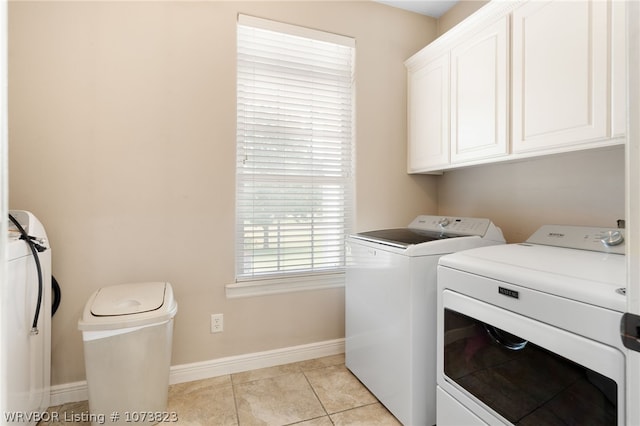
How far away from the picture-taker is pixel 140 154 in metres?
1.79

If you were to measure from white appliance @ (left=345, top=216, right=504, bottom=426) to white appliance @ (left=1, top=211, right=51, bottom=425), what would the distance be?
1.58m

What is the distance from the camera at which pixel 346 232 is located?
230 cm

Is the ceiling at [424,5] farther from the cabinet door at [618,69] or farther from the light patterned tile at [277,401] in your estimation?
the light patterned tile at [277,401]

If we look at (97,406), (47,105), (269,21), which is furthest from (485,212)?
(47,105)

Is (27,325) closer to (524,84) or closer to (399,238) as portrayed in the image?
(399,238)

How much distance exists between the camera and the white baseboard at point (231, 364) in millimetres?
1690

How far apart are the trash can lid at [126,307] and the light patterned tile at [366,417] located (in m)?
1.01

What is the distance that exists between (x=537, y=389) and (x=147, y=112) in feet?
7.32

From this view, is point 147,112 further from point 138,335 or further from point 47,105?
point 138,335

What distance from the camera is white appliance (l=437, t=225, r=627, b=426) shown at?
824mm

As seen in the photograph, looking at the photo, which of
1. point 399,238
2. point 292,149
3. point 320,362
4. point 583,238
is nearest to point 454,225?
point 399,238

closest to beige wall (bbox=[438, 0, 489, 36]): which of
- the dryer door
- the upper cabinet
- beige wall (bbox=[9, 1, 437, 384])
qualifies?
the upper cabinet

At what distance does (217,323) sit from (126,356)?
0.63 meters

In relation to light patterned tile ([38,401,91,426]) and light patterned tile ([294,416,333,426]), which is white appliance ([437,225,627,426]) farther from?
light patterned tile ([38,401,91,426])
